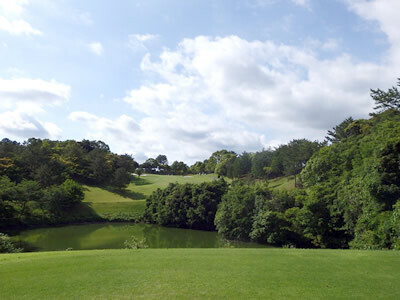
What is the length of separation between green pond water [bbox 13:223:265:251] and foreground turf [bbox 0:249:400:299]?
23434 mm

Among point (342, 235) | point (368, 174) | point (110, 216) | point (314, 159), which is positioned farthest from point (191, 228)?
point (368, 174)

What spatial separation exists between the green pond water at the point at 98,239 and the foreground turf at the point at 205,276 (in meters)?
23.4

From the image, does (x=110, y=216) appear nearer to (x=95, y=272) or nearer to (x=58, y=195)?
(x=58, y=195)

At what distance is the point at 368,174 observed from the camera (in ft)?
87.8

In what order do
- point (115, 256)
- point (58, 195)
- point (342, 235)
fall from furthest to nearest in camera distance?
point (58, 195) < point (342, 235) < point (115, 256)

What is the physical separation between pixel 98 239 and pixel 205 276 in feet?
116

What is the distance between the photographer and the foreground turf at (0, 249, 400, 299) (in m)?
8.53

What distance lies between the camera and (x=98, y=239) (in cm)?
4153

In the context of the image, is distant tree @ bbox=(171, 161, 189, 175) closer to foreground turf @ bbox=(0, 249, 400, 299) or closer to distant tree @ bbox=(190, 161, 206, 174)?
distant tree @ bbox=(190, 161, 206, 174)

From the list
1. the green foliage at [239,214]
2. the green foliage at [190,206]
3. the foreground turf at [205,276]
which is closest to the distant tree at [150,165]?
the green foliage at [190,206]

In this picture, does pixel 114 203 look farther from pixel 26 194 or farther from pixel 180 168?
pixel 180 168

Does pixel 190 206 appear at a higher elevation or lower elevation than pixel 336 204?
lower

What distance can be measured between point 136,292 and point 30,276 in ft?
13.9

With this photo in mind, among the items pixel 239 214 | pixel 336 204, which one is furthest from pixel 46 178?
pixel 336 204
